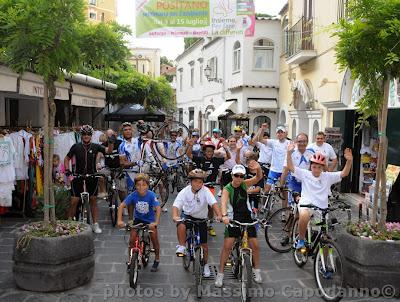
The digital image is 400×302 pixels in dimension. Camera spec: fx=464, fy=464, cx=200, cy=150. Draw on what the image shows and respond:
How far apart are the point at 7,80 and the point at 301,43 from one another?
1045 cm

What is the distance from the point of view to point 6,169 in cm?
791

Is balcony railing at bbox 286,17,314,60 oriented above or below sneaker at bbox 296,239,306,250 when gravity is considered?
above

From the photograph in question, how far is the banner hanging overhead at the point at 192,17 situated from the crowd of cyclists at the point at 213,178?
2505 mm

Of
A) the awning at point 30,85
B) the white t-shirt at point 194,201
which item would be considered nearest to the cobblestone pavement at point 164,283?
the white t-shirt at point 194,201

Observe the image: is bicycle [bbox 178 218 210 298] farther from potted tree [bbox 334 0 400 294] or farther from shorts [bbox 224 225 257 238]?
potted tree [bbox 334 0 400 294]

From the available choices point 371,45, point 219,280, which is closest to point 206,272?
point 219,280

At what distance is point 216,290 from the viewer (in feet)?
18.2

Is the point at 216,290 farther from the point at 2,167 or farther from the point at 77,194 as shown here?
the point at 2,167

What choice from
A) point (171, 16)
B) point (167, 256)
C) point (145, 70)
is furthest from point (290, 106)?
point (145, 70)

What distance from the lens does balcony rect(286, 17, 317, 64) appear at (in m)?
15.1

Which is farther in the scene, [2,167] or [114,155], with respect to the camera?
[114,155]

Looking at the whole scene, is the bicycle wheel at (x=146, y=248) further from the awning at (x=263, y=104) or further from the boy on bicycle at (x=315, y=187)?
the awning at (x=263, y=104)

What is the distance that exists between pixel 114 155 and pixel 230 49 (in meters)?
16.6

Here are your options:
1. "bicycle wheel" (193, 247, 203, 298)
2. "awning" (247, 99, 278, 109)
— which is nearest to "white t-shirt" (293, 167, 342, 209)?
"bicycle wheel" (193, 247, 203, 298)
